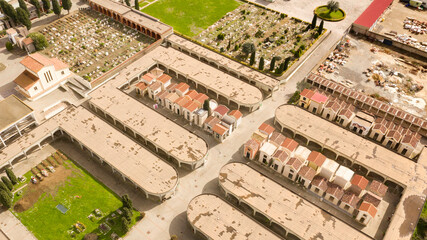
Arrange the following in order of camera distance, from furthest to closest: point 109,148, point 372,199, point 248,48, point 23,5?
point 23,5 < point 248,48 < point 109,148 < point 372,199

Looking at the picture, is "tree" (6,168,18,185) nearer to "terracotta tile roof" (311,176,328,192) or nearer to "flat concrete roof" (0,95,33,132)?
"flat concrete roof" (0,95,33,132)

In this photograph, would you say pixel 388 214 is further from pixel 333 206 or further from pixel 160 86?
pixel 160 86

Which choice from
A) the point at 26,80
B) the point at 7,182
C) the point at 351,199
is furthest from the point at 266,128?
the point at 26,80

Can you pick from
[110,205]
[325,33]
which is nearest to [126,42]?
[110,205]

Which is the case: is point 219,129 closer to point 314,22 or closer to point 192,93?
point 192,93

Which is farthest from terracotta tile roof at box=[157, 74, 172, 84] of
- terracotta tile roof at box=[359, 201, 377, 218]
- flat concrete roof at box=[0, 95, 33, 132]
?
terracotta tile roof at box=[359, 201, 377, 218]

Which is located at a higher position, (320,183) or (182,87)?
(182,87)
